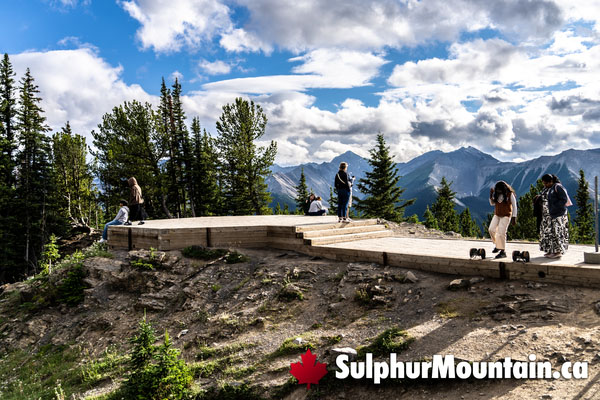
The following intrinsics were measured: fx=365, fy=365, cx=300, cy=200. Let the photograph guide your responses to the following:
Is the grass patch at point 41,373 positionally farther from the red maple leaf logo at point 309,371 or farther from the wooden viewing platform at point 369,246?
the red maple leaf logo at point 309,371

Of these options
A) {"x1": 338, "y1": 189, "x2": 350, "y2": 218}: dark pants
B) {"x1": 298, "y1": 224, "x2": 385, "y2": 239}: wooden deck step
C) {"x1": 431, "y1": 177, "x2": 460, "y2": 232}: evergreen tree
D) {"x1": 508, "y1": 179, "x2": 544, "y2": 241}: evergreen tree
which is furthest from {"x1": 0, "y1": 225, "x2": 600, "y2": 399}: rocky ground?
{"x1": 431, "y1": 177, "x2": 460, "y2": 232}: evergreen tree

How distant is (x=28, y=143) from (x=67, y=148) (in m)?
3.40

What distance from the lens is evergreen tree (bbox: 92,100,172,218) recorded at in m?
33.2

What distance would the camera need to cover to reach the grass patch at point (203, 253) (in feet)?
39.3

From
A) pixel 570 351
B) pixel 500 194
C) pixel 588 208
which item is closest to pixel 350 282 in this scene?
pixel 500 194

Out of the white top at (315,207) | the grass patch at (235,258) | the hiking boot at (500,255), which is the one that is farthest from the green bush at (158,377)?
the white top at (315,207)

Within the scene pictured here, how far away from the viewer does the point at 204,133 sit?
138ft

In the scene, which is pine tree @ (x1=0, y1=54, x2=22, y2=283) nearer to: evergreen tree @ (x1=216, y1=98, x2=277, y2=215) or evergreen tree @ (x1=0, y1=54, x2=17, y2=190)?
evergreen tree @ (x1=0, y1=54, x2=17, y2=190)

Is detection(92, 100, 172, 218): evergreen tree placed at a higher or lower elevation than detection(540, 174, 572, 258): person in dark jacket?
higher

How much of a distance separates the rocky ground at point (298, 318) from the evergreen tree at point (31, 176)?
25.4 metres

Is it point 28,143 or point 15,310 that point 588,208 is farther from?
point 28,143

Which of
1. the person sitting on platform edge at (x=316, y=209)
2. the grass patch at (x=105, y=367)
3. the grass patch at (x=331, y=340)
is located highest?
the person sitting on platform edge at (x=316, y=209)

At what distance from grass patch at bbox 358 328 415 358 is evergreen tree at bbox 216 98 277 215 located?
2892 centimetres

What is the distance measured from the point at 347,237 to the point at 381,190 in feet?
91.7
